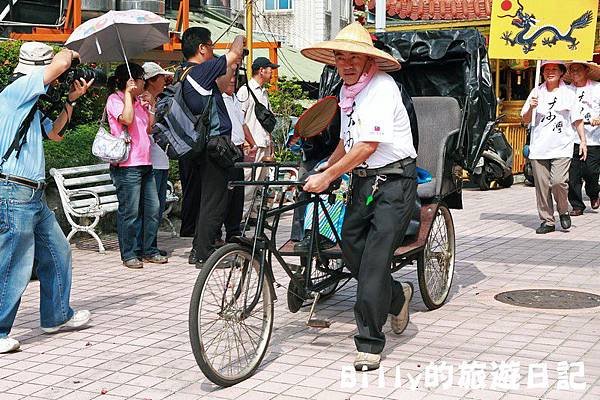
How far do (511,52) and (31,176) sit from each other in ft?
21.1

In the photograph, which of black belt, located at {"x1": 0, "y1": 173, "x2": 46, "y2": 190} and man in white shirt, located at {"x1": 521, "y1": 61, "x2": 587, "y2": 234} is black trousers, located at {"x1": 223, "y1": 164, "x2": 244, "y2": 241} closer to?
black belt, located at {"x1": 0, "y1": 173, "x2": 46, "y2": 190}

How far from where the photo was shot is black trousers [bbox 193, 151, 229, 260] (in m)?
7.89

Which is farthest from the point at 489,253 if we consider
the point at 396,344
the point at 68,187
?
the point at 68,187

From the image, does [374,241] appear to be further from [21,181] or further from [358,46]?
[21,181]

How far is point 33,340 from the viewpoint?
5.95m

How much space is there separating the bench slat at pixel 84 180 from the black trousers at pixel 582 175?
6232mm

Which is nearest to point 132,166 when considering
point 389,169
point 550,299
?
point 389,169

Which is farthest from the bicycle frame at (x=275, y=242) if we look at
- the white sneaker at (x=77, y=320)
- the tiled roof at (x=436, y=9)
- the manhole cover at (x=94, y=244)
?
the tiled roof at (x=436, y=9)

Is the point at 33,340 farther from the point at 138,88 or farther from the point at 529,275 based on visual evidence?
the point at 529,275

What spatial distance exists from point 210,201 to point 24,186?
253 cm

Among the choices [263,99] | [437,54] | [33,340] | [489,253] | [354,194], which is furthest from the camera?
[263,99]

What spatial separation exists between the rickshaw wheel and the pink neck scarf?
1453 mm

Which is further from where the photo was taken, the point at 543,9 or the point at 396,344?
the point at 543,9

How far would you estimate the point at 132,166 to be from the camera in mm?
8250
